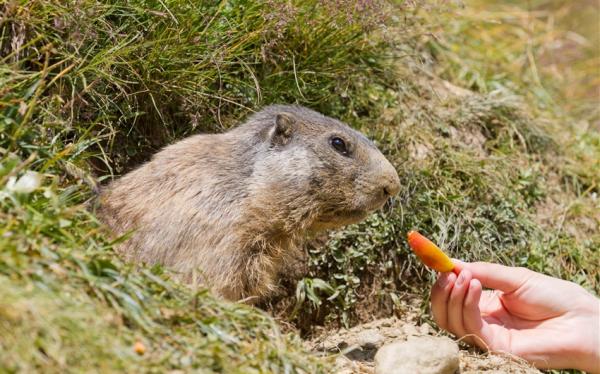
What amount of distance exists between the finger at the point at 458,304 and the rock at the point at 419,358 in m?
0.50

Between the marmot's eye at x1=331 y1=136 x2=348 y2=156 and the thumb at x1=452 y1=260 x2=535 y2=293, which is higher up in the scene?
the marmot's eye at x1=331 y1=136 x2=348 y2=156

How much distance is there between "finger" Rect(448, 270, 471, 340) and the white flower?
2462 millimetres

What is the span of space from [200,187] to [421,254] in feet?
4.64

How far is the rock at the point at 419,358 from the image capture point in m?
3.93

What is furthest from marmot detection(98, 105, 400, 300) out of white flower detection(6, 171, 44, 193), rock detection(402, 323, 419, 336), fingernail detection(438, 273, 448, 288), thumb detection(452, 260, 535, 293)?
rock detection(402, 323, 419, 336)

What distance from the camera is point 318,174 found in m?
4.61

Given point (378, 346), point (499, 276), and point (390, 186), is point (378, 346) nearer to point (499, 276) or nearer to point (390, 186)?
point (499, 276)

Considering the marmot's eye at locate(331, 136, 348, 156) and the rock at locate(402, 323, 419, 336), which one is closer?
the marmot's eye at locate(331, 136, 348, 156)

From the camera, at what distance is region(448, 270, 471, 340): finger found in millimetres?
4535

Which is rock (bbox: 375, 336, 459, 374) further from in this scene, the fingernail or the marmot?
the marmot

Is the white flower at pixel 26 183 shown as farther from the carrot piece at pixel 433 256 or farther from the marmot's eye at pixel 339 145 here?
the carrot piece at pixel 433 256

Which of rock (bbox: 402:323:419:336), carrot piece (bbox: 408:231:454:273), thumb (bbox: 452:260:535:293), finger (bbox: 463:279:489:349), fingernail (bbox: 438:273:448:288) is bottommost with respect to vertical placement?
rock (bbox: 402:323:419:336)

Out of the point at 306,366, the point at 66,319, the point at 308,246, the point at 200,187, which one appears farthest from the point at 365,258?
the point at 66,319

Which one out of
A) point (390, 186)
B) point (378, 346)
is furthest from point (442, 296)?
point (390, 186)
